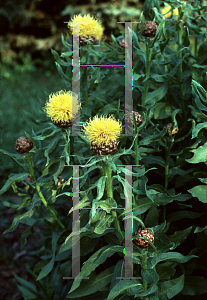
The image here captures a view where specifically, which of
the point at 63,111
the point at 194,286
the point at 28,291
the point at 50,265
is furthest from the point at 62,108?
the point at 28,291

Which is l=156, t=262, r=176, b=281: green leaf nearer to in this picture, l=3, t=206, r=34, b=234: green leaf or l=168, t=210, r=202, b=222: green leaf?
l=168, t=210, r=202, b=222: green leaf

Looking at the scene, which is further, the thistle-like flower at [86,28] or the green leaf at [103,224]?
the thistle-like flower at [86,28]

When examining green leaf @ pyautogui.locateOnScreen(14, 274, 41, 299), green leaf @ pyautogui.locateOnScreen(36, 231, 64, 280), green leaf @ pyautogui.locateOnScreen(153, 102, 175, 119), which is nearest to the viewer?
green leaf @ pyautogui.locateOnScreen(36, 231, 64, 280)

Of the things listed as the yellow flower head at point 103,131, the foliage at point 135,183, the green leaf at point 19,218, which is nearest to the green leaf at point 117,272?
the foliage at point 135,183

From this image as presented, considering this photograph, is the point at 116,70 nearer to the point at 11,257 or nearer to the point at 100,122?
the point at 100,122

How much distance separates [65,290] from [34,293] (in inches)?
9.9

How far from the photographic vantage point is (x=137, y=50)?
170 centimetres

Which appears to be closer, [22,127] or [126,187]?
[126,187]

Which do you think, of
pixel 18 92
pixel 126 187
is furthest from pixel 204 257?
pixel 18 92

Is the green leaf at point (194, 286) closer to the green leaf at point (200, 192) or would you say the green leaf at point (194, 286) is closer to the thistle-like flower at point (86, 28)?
the green leaf at point (200, 192)

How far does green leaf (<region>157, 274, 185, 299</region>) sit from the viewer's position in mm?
1498

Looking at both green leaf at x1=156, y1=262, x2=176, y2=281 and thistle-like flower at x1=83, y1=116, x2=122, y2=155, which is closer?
thistle-like flower at x1=83, y1=116, x2=122, y2=155

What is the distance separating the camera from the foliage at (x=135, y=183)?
142cm

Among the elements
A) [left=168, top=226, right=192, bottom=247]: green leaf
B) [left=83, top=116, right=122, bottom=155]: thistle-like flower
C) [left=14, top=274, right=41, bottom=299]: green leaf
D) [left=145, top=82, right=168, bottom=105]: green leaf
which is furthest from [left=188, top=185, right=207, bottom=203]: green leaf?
[left=14, top=274, right=41, bottom=299]: green leaf
